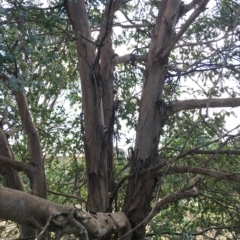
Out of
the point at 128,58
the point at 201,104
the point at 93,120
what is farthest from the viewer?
the point at 128,58

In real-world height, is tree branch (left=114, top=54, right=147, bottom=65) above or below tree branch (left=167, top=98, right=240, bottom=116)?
above

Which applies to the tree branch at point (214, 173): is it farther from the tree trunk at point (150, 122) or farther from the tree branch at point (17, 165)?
the tree branch at point (17, 165)

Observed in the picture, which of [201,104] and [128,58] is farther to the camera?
[128,58]

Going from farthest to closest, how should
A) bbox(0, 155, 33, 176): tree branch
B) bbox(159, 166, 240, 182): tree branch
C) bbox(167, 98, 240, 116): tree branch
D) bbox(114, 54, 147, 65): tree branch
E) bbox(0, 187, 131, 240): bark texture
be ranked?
1. bbox(114, 54, 147, 65): tree branch
2. bbox(167, 98, 240, 116): tree branch
3. bbox(0, 155, 33, 176): tree branch
4. bbox(159, 166, 240, 182): tree branch
5. bbox(0, 187, 131, 240): bark texture

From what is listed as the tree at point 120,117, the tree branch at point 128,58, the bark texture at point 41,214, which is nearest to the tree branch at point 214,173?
the tree at point 120,117

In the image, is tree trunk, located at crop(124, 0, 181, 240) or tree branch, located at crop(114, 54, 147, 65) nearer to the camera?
tree trunk, located at crop(124, 0, 181, 240)

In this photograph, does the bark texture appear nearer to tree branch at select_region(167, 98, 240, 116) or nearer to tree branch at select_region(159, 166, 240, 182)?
tree branch at select_region(159, 166, 240, 182)

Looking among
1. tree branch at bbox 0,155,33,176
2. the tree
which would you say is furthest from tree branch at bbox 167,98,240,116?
tree branch at bbox 0,155,33,176

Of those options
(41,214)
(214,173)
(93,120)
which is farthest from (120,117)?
(41,214)

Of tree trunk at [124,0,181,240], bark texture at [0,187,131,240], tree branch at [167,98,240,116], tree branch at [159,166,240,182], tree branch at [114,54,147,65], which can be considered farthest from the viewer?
tree branch at [114,54,147,65]

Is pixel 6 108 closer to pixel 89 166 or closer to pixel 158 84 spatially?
pixel 89 166

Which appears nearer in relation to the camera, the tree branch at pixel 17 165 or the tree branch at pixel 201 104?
the tree branch at pixel 17 165

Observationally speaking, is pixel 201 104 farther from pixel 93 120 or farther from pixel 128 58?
pixel 128 58

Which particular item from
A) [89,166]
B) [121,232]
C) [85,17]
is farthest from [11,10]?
[121,232]
